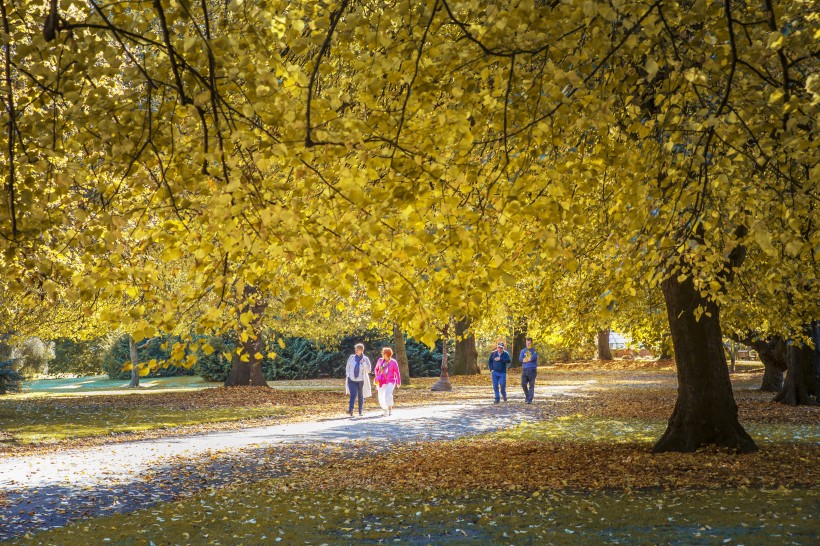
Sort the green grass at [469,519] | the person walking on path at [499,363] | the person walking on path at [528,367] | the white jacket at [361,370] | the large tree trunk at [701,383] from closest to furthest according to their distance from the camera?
1. the green grass at [469,519]
2. the large tree trunk at [701,383]
3. the white jacket at [361,370]
4. the person walking on path at [528,367]
5. the person walking on path at [499,363]

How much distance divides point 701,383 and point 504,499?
15.8 ft

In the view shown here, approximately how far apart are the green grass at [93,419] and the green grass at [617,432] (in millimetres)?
8939

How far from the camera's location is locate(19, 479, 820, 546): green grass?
24.5 feet

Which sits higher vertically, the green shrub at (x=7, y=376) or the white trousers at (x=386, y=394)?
the green shrub at (x=7, y=376)

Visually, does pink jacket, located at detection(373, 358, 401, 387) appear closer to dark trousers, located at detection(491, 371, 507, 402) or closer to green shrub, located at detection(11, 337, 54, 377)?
dark trousers, located at detection(491, 371, 507, 402)

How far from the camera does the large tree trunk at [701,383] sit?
41.0 ft

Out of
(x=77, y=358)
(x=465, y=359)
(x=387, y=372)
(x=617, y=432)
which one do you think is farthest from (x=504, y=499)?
(x=77, y=358)

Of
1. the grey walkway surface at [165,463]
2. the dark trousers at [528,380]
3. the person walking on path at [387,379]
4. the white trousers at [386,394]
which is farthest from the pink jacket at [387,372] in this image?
the dark trousers at [528,380]

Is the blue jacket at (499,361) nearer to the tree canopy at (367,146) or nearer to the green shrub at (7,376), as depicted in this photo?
the tree canopy at (367,146)

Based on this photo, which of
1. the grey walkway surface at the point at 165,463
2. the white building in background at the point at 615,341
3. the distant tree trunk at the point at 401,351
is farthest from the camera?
the white building in background at the point at 615,341

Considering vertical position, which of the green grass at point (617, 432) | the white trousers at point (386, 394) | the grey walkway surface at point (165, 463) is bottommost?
the green grass at point (617, 432)

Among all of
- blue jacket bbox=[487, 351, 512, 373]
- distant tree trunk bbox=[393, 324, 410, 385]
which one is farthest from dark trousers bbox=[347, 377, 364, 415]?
distant tree trunk bbox=[393, 324, 410, 385]

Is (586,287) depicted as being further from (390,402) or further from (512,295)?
(390,402)

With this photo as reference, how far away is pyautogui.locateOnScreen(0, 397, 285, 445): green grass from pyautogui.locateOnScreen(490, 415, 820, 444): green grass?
29.3 ft
